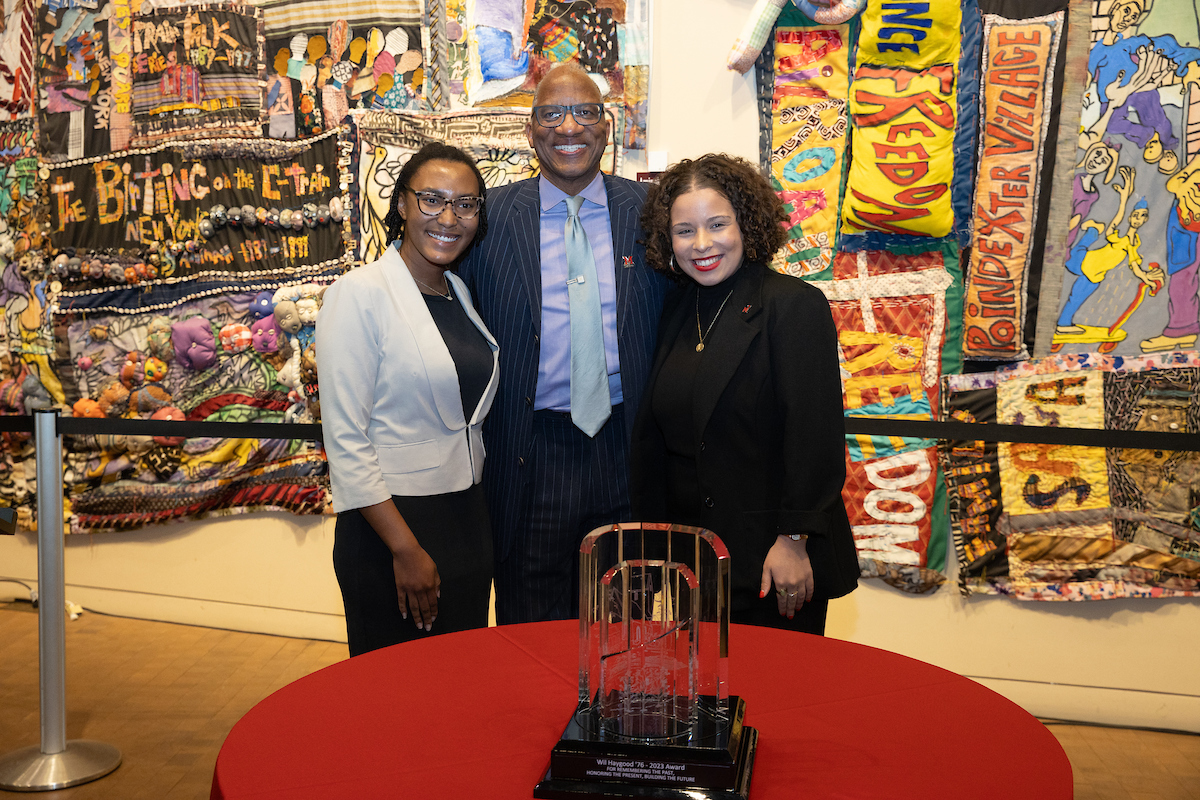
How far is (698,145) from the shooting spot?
375 centimetres

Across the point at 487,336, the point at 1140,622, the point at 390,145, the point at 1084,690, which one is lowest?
the point at 1084,690

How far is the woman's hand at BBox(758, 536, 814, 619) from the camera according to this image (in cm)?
206

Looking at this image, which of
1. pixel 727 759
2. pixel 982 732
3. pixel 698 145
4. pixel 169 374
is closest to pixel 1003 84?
pixel 698 145

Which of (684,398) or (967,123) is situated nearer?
(684,398)

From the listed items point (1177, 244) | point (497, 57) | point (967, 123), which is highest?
point (497, 57)

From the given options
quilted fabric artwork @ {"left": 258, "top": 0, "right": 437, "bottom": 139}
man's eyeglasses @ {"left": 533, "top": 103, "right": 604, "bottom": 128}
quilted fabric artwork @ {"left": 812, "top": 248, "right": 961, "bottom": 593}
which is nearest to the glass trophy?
man's eyeglasses @ {"left": 533, "top": 103, "right": 604, "bottom": 128}

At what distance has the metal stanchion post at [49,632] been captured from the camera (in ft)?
9.67

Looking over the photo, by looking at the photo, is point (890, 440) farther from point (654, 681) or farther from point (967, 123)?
point (654, 681)

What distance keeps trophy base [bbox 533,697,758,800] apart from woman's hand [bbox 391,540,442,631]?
996 millimetres

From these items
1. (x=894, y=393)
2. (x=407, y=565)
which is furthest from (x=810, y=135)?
(x=407, y=565)

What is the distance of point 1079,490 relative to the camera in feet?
11.4

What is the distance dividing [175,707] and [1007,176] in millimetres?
3633

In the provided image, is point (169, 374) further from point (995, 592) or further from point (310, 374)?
point (995, 592)

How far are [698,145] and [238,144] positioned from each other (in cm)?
202
